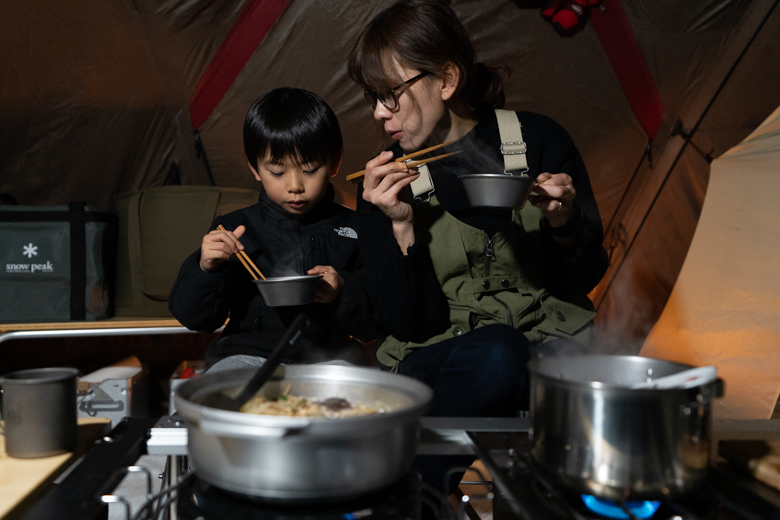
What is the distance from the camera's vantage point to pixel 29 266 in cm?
275

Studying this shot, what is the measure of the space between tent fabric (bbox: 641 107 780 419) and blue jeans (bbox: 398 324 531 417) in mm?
1694

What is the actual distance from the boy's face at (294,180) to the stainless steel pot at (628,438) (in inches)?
49.1

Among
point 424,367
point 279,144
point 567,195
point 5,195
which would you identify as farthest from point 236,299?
point 5,195

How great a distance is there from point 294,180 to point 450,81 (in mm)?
549

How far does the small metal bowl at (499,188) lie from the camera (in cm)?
109

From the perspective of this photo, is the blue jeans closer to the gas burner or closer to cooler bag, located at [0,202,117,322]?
the gas burner

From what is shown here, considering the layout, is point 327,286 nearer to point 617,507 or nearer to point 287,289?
point 287,289

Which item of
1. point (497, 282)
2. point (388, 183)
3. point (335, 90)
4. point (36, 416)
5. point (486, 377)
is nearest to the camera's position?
point (36, 416)

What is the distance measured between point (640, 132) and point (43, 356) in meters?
3.57

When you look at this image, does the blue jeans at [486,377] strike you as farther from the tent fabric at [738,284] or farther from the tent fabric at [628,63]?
the tent fabric at [628,63]

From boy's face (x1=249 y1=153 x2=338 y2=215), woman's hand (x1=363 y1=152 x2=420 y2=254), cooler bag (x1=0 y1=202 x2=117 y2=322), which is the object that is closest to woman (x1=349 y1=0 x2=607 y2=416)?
woman's hand (x1=363 y1=152 x2=420 y2=254)

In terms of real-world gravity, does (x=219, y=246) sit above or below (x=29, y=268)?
above

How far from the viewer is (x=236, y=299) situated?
195cm

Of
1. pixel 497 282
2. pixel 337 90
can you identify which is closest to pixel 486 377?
pixel 497 282
